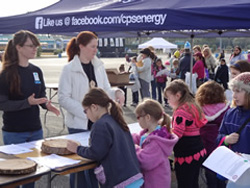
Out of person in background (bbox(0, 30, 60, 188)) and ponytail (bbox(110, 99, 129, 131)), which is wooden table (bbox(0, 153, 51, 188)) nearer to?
ponytail (bbox(110, 99, 129, 131))

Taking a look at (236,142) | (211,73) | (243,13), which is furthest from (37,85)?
(211,73)

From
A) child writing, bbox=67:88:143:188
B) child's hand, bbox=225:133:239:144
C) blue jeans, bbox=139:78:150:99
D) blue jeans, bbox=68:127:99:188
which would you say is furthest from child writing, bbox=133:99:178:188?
blue jeans, bbox=139:78:150:99

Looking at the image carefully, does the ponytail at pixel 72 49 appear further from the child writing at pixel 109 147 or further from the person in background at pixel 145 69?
the person in background at pixel 145 69

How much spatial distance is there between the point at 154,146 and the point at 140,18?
203cm

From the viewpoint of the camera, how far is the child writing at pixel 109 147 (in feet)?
8.70

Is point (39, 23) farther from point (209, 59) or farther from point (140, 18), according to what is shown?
point (209, 59)

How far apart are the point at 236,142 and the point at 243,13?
1.76m

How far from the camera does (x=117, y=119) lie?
109 inches

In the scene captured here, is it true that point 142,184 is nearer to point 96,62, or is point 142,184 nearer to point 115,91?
point 115,91

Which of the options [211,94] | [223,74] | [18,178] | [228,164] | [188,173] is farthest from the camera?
[223,74]

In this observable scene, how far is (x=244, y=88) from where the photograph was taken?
2.85 meters

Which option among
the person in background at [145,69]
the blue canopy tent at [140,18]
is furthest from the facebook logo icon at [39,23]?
the person in background at [145,69]

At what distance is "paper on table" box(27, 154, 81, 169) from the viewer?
2.59 meters

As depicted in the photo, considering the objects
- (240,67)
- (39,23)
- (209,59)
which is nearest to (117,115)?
(240,67)
